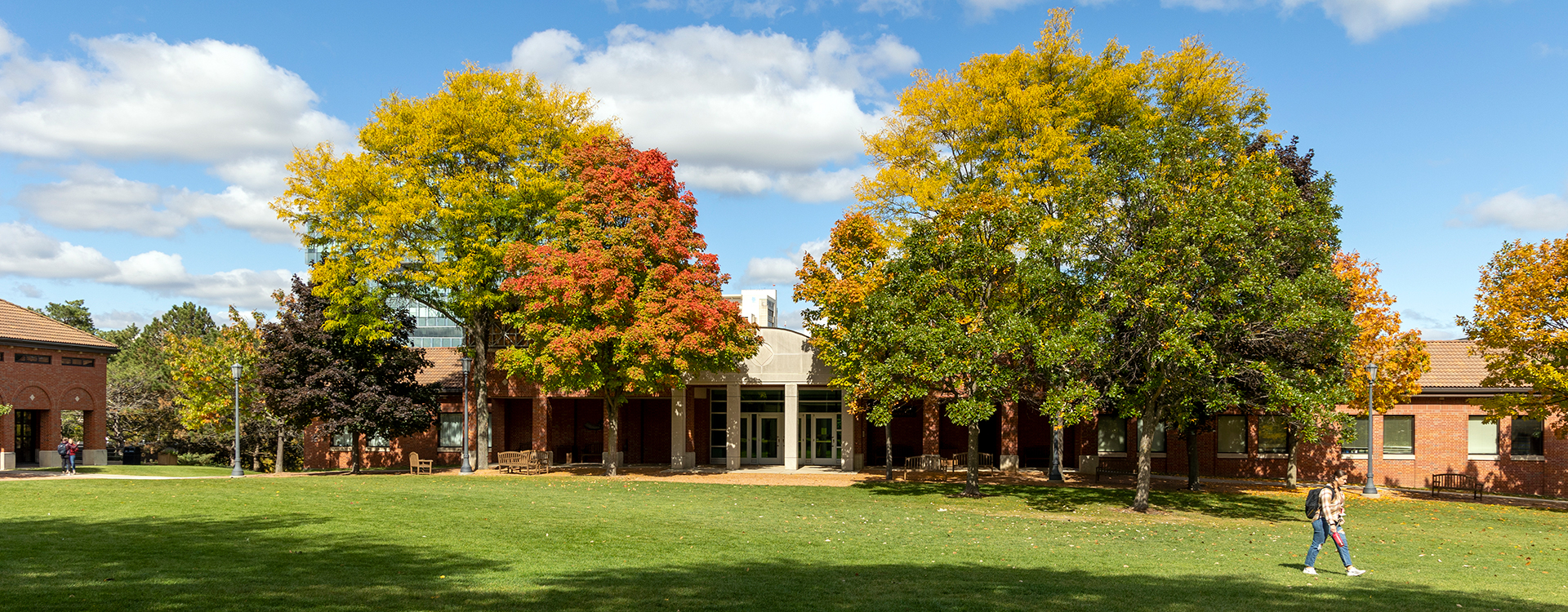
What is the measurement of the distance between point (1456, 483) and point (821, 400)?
68.6 feet

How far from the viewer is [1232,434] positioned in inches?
1341

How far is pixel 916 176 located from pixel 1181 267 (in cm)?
1262

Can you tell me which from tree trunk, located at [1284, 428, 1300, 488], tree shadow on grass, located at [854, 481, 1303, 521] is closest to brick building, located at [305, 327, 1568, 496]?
tree trunk, located at [1284, 428, 1300, 488]

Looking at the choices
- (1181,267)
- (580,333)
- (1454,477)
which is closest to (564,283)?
(580,333)

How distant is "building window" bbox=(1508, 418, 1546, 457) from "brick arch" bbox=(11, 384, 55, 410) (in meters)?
51.1

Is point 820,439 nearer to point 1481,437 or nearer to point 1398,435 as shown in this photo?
point 1398,435

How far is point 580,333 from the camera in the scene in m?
28.7

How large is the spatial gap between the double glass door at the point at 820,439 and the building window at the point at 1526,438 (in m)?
21.9

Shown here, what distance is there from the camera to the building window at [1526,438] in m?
30.8

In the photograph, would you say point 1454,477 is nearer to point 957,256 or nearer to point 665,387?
point 957,256

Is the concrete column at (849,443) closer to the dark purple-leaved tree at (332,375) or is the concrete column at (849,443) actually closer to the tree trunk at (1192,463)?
the tree trunk at (1192,463)

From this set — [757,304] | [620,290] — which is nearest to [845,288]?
[620,290]

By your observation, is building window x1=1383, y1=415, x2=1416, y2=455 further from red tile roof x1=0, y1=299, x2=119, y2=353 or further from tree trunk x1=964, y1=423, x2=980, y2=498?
red tile roof x1=0, y1=299, x2=119, y2=353

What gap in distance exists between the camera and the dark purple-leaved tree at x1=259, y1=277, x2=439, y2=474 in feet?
103
